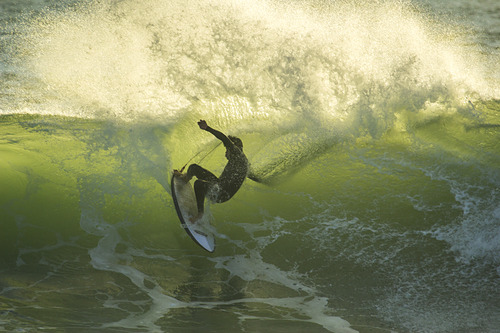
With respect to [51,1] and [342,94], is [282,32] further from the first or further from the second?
[51,1]

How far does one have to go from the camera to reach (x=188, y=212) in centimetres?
506

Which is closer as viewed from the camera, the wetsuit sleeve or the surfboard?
the wetsuit sleeve

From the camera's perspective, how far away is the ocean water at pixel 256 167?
4.84 meters

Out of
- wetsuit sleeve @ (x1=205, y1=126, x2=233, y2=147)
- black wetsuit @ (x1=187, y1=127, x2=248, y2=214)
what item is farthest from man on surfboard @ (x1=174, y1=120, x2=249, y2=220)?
wetsuit sleeve @ (x1=205, y1=126, x2=233, y2=147)

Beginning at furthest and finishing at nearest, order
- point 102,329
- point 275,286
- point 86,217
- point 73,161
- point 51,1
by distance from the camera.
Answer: point 51,1, point 73,161, point 86,217, point 275,286, point 102,329

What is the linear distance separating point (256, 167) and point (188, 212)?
4.81ft

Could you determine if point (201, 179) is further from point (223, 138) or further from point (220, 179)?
point (223, 138)

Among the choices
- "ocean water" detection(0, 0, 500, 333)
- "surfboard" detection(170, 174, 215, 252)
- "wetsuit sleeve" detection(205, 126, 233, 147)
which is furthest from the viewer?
"surfboard" detection(170, 174, 215, 252)

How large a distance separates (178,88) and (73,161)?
1.97 metres

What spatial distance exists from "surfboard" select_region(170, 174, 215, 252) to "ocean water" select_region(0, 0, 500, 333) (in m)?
0.41

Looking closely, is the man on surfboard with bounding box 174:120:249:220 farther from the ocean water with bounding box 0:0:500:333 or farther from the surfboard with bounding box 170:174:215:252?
the ocean water with bounding box 0:0:500:333

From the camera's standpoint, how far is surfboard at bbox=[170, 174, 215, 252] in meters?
4.94

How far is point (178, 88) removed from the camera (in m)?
7.18

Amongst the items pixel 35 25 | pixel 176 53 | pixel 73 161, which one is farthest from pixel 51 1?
pixel 73 161
